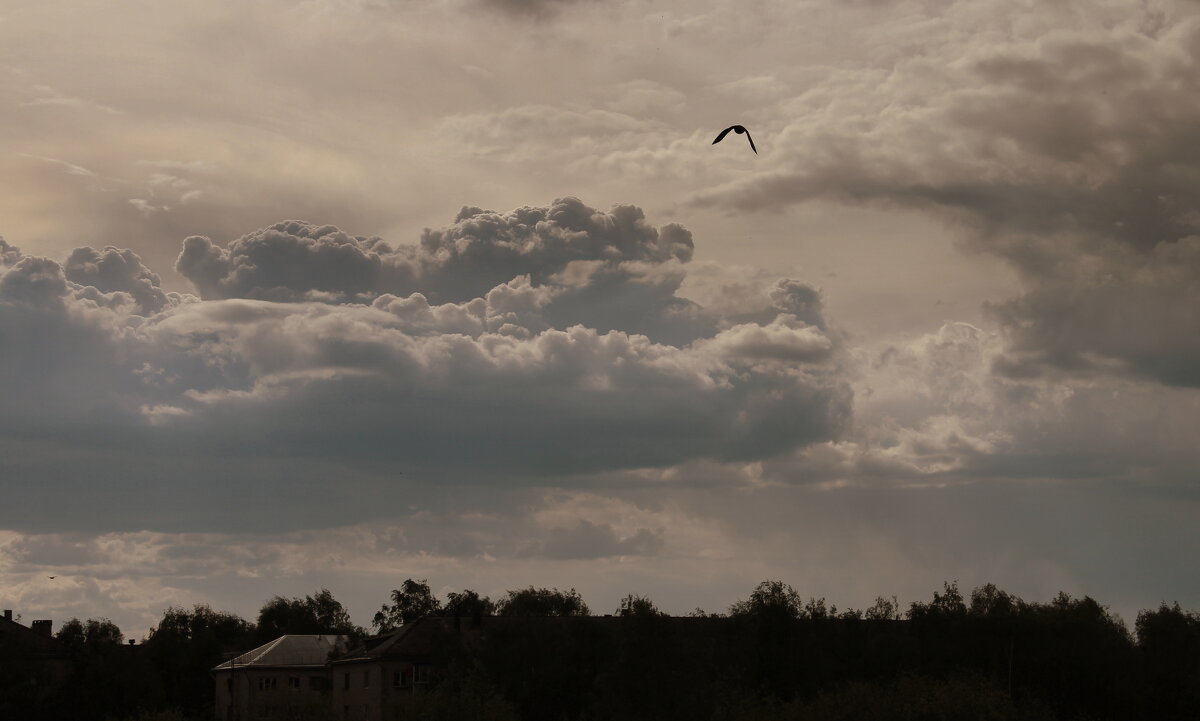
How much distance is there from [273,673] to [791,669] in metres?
57.3

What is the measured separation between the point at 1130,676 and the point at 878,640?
19.7 meters

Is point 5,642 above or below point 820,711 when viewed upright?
above

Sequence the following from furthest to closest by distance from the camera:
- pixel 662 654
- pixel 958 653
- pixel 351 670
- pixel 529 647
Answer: pixel 351 670
pixel 958 653
pixel 529 647
pixel 662 654

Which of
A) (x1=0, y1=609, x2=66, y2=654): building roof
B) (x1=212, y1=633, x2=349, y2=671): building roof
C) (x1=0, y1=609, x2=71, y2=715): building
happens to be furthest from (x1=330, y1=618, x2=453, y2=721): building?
(x1=0, y1=609, x2=66, y2=654): building roof

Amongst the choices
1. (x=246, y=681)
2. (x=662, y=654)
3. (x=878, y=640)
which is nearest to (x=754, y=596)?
(x=878, y=640)

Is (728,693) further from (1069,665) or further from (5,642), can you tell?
(5,642)

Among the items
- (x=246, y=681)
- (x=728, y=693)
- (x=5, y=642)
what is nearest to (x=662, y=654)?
(x=728, y=693)

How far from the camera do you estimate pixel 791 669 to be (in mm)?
110688

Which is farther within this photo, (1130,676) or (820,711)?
(1130,676)

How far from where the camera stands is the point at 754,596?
395ft

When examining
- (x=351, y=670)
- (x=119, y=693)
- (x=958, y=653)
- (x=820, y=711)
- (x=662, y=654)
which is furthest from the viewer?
(x=119, y=693)

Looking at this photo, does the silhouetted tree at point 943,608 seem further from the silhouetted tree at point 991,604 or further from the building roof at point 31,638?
the building roof at point 31,638

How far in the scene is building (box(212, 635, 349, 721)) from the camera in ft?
453

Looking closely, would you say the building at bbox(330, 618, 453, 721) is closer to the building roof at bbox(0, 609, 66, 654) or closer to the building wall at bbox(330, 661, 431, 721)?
the building wall at bbox(330, 661, 431, 721)
